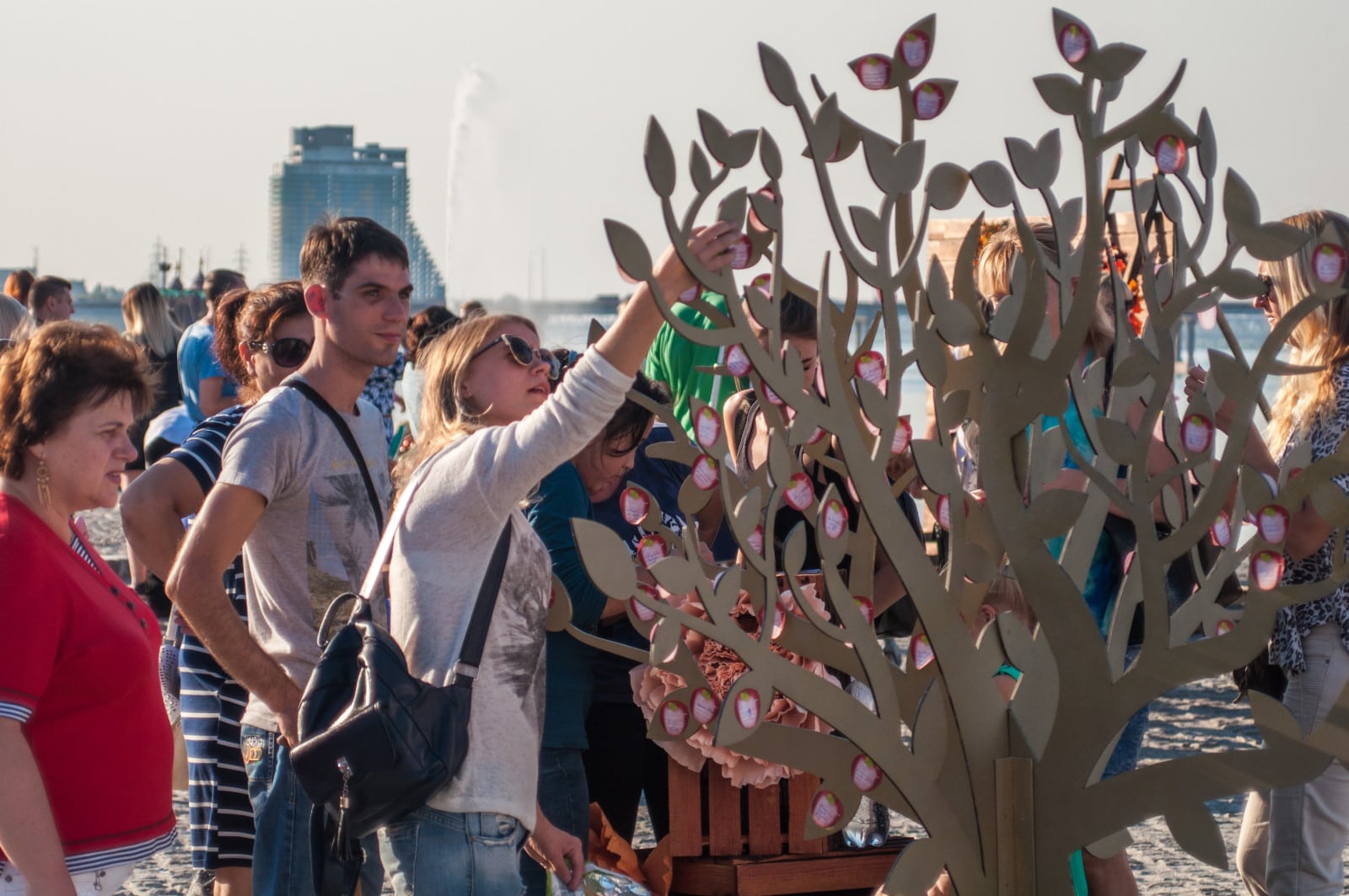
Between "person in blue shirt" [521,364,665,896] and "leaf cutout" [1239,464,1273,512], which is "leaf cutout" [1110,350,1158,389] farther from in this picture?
"person in blue shirt" [521,364,665,896]

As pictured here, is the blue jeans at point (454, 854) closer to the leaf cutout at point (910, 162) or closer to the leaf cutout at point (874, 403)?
the leaf cutout at point (874, 403)

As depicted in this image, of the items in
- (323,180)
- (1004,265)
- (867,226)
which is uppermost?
(323,180)

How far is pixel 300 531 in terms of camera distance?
8.66 ft

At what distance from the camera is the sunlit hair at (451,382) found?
238 cm

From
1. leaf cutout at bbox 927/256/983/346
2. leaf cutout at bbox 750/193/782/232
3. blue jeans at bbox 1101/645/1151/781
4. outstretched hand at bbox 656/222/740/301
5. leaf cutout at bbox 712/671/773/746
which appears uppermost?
leaf cutout at bbox 750/193/782/232

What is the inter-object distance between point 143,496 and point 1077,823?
5.89 feet

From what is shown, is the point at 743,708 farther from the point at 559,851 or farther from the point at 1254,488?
the point at 1254,488

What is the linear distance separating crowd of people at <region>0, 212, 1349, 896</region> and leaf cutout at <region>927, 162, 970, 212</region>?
0.51ft

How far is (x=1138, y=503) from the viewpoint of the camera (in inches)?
90.2

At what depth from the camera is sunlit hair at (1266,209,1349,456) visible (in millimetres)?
2803

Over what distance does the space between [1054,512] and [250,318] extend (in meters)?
1.79

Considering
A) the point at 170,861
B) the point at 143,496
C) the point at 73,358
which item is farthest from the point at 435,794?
the point at 170,861

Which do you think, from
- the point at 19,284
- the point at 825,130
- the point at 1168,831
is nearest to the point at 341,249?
the point at 825,130

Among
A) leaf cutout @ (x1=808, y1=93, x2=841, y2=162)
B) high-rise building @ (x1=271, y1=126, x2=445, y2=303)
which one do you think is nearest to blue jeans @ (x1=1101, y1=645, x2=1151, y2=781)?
leaf cutout @ (x1=808, y1=93, x2=841, y2=162)
